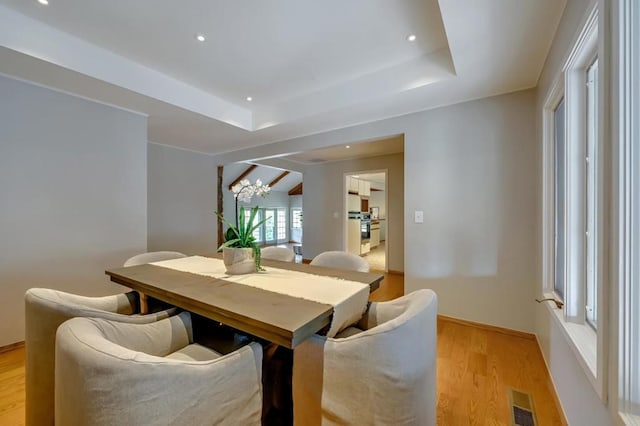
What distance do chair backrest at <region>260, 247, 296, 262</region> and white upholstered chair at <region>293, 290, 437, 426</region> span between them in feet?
4.29

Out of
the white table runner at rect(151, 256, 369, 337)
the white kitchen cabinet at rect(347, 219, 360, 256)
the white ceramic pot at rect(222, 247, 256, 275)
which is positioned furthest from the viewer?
the white kitchen cabinet at rect(347, 219, 360, 256)

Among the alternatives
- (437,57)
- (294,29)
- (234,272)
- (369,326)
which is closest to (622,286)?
(369,326)

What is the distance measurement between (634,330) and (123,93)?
3.49 metres

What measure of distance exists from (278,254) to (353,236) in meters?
3.90

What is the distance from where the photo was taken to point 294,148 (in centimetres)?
378

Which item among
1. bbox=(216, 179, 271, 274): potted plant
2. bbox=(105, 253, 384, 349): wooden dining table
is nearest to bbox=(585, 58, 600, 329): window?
bbox=(105, 253, 384, 349): wooden dining table

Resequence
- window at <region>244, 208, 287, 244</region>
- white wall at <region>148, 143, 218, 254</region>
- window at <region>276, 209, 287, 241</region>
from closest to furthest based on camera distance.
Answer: white wall at <region>148, 143, 218, 254</region>
window at <region>244, 208, 287, 244</region>
window at <region>276, 209, 287, 241</region>

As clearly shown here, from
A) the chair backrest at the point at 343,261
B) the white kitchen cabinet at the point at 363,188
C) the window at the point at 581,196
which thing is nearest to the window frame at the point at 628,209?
the window at the point at 581,196

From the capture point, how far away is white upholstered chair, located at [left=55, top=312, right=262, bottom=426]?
0.71 metres

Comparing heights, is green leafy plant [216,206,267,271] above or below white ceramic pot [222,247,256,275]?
above

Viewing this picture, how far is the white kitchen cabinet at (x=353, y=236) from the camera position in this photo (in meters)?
5.88

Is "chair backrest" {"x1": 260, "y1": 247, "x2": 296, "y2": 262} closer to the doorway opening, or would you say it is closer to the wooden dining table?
the wooden dining table

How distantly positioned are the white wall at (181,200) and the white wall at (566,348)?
4781 mm

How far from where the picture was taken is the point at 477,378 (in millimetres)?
1773
